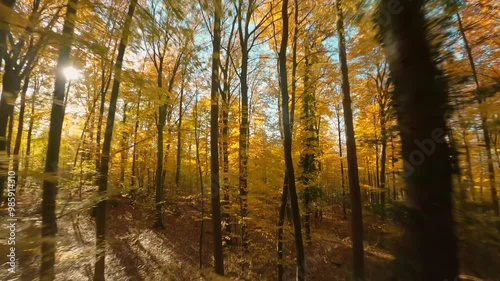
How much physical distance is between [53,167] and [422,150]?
4126 mm

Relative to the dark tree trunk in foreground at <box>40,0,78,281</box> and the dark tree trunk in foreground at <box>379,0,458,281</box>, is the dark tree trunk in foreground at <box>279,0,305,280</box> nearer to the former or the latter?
the dark tree trunk in foreground at <box>40,0,78,281</box>

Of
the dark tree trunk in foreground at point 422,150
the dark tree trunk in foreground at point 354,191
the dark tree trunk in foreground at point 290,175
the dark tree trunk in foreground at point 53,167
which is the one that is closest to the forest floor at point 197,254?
the dark tree trunk in foreground at point 354,191

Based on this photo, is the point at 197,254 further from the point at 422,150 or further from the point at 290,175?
the point at 422,150

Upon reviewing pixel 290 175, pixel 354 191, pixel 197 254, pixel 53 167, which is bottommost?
pixel 197 254

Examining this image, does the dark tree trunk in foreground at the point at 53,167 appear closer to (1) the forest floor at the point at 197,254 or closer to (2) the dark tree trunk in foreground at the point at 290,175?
(1) the forest floor at the point at 197,254

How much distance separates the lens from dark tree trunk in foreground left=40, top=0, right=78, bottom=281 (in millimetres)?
1324

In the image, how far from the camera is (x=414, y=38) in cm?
136

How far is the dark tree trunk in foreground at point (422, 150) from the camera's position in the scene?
Answer: 4.12 ft

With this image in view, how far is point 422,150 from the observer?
1.33 m

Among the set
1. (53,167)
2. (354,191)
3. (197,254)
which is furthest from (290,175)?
(197,254)

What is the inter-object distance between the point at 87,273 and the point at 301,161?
9.11m

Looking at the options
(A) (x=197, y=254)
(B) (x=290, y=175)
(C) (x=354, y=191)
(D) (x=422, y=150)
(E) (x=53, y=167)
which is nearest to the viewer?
(D) (x=422, y=150)

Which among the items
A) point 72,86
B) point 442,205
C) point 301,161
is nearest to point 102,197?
point 442,205

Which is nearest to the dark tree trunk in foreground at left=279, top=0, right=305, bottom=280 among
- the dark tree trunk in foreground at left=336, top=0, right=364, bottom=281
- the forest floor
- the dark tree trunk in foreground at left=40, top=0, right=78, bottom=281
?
the dark tree trunk in foreground at left=336, top=0, right=364, bottom=281
